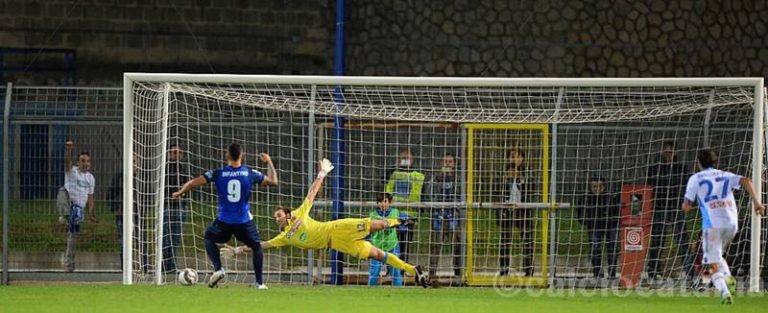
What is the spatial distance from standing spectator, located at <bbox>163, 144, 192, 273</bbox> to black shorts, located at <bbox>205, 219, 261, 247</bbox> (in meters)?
1.64

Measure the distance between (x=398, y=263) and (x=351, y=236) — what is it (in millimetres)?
641

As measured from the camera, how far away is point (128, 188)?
15766 mm

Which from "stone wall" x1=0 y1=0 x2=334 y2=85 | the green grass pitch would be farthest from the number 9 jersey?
"stone wall" x1=0 y1=0 x2=334 y2=85

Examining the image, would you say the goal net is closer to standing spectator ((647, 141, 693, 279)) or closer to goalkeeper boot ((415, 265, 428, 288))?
standing spectator ((647, 141, 693, 279))

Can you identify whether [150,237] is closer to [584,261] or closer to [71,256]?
[71,256]

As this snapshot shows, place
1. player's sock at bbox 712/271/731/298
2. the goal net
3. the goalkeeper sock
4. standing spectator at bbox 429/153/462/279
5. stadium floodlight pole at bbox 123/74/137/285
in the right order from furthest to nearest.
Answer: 1. standing spectator at bbox 429/153/462/279
2. the goal net
3. the goalkeeper sock
4. stadium floodlight pole at bbox 123/74/137/285
5. player's sock at bbox 712/271/731/298

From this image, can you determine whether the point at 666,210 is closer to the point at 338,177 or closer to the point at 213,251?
the point at 338,177

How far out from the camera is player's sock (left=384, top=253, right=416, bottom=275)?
16516 mm

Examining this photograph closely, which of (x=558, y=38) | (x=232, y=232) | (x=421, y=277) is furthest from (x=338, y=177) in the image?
(x=558, y=38)

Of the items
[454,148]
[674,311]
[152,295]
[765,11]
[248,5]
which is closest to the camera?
[674,311]

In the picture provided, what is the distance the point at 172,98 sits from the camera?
56.9 ft

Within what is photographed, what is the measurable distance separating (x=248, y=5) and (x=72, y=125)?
1235 centimetres

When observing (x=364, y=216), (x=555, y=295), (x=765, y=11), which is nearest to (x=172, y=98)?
(x=364, y=216)

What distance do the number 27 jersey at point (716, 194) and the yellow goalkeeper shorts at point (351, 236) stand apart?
425 cm
